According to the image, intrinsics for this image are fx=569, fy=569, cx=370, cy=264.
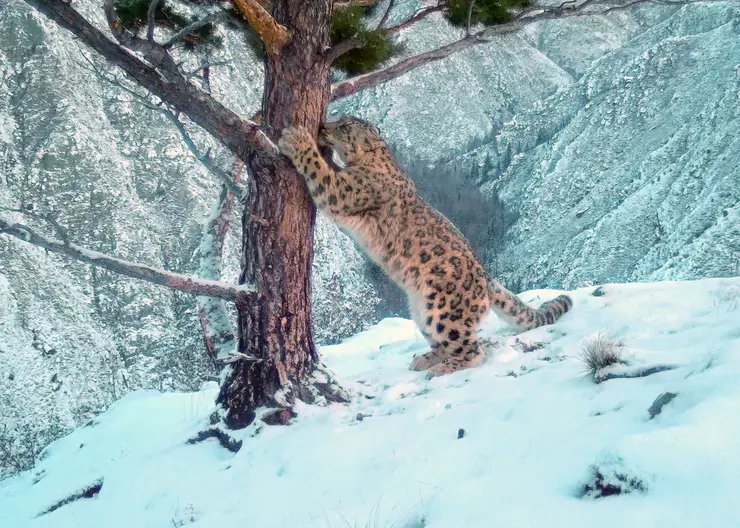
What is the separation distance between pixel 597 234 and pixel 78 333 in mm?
23821

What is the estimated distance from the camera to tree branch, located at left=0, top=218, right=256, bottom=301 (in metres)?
3.57

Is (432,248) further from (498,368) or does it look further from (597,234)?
(597,234)

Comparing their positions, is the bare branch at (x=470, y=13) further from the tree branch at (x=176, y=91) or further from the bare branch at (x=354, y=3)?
the tree branch at (x=176, y=91)

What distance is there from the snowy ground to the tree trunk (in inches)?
12.0

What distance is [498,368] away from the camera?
4.50m

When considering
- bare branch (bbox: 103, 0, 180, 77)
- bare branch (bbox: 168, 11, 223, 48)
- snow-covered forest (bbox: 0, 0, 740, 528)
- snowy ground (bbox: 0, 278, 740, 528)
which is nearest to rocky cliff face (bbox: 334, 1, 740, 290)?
snow-covered forest (bbox: 0, 0, 740, 528)

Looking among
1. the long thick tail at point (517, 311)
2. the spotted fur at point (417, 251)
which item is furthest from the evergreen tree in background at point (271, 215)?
the long thick tail at point (517, 311)

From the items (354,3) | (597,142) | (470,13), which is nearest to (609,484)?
(470,13)

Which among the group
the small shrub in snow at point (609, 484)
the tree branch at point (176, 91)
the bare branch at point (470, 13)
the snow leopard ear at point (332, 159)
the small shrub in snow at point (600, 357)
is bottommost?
the small shrub in snow at point (609, 484)

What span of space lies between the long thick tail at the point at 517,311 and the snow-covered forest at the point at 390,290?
225 millimetres

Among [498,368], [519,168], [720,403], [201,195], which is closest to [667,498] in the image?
[720,403]

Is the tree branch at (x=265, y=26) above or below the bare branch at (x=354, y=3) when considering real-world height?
below

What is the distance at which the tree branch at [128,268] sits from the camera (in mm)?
3570

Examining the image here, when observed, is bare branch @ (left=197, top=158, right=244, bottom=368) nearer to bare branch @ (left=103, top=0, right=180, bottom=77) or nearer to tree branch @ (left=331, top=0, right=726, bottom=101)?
tree branch @ (left=331, top=0, right=726, bottom=101)
